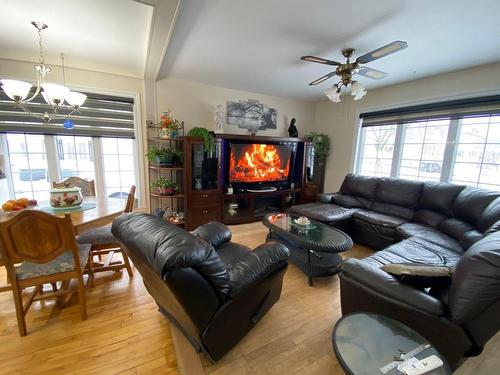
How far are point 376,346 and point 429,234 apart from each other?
202 cm

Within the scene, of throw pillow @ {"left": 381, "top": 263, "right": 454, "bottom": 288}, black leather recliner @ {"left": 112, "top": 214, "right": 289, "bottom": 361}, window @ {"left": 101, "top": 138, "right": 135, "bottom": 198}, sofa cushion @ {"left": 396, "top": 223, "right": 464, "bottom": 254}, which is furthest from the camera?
window @ {"left": 101, "top": 138, "right": 135, "bottom": 198}

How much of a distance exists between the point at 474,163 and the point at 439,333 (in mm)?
2869

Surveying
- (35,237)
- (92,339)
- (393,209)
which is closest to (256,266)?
(92,339)

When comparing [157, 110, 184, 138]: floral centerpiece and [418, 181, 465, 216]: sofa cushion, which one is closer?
[418, 181, 465, 216]: sofa cushion

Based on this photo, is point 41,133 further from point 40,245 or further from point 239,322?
point 239,322

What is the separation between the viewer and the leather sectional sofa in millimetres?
1050

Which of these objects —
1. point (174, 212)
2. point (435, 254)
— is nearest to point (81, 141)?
point (174, 212)

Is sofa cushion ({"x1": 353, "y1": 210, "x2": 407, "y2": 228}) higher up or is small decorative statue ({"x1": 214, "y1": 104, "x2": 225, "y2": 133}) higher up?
small decorative statue ({"x1": 214, "y1": 104, "x2": 225, "y2": 133})

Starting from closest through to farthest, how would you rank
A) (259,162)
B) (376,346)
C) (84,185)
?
(376,346) < (84,185) < (259,162)

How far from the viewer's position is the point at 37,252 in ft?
4.85

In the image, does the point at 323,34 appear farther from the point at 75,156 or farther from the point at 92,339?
the point at 75,156

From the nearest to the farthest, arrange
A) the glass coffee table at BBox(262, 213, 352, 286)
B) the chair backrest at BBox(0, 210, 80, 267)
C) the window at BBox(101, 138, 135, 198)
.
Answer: the chair backrest at BBox(0, 210, 80, 267), the glass coffee table at BBox(262, 213, 352, 286), the window at BBox(101, 138, 135, 198)

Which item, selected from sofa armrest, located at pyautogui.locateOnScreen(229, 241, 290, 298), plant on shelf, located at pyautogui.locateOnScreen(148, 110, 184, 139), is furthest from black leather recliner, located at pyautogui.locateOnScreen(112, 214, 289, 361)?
plant on shelf, located at pyautogui.locateOnScreen(148, 110, 184, 139)

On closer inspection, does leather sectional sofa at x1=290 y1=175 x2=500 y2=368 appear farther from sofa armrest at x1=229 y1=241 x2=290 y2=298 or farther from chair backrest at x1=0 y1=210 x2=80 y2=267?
chair backrest at x1=0 y1=210 x2=80 y2=267
